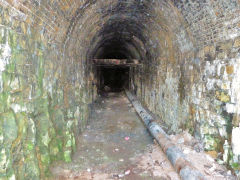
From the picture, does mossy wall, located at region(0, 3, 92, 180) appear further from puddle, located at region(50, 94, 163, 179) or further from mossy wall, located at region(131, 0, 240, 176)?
mossy wall, located at region(131, 0, 240, 176)

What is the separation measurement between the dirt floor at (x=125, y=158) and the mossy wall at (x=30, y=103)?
0.41m

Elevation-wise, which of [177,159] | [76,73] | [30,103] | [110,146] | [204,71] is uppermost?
[204,71]

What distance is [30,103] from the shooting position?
291 cm

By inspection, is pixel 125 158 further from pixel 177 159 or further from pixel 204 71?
pixel 204 71

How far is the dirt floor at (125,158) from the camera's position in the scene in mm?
3656

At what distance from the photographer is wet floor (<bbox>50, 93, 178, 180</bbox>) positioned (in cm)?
376

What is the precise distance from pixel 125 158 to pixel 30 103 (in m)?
2.52

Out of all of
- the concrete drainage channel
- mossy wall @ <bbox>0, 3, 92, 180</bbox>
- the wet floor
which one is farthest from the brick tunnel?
the concrete drainage channel

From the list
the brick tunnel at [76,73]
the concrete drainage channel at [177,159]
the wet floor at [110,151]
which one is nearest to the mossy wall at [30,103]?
the brick tunnel at [76,73]

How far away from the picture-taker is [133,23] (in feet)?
22.6

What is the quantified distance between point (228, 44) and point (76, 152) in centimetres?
403

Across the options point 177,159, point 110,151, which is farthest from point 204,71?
point 110,151

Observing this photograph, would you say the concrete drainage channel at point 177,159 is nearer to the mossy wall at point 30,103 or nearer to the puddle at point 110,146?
the puddle at point 110,146

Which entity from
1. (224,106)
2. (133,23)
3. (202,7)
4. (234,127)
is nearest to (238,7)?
(202,7)
